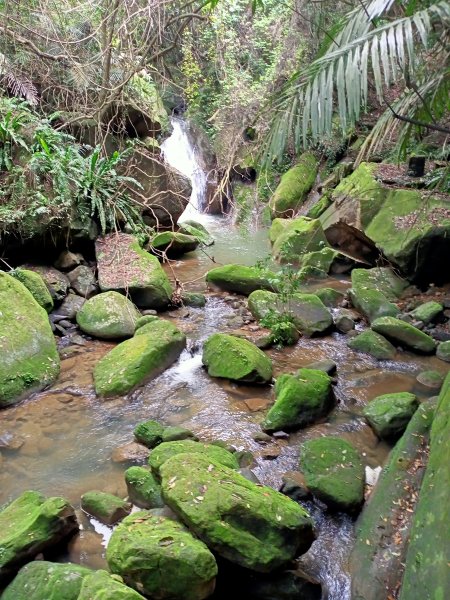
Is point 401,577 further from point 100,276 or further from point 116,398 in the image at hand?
point 100,276

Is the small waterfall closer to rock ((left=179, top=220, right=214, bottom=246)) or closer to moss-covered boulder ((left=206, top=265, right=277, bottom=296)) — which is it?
rock ((left=179, top=220, right=214, bottom=246))

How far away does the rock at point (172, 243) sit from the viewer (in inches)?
336

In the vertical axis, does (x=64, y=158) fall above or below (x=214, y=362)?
above

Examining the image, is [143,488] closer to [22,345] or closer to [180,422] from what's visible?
[180,422]

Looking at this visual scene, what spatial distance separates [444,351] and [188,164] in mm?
9457

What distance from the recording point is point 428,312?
20.2 feet

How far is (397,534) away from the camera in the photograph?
2.81 metres

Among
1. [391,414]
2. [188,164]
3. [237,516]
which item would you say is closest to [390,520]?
[237,516]

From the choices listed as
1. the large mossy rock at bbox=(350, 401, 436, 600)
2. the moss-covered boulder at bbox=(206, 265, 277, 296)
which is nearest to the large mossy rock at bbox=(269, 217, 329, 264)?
the moss-covered boulder at bbox=(206, 265, 277, 296)

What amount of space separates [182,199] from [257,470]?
22.1 feet

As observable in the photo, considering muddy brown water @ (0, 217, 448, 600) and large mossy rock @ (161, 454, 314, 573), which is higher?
large mossy rock @ (161, 454, 314, 573)

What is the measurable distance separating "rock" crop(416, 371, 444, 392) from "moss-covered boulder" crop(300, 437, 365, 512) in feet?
4.72

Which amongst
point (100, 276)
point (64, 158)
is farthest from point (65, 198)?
point (100, 276)

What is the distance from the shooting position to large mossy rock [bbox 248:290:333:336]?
6.02m
